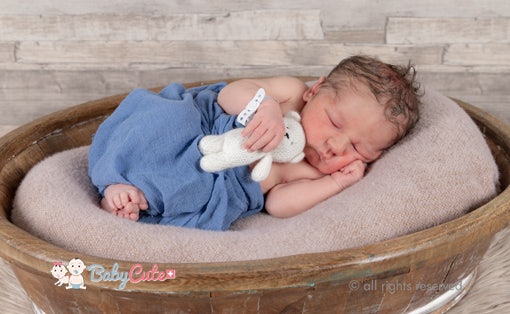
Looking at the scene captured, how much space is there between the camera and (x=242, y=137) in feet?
4.16

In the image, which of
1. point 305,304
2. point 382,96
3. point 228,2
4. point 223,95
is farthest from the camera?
point 228,2

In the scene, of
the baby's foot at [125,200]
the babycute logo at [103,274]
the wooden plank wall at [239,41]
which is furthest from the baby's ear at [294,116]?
the wooden plank wall at [239,41]

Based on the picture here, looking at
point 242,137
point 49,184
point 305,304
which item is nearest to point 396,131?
point 242,137

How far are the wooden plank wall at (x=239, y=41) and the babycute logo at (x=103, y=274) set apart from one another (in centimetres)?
126

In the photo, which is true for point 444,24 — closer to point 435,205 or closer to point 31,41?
point 435,205

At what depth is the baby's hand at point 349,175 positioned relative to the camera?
4.73ft

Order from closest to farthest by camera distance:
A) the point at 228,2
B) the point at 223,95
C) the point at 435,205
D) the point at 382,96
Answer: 1. the point at 435,205
2. the point at 382,96
3. the point at 223,95
4. the point at 228,2

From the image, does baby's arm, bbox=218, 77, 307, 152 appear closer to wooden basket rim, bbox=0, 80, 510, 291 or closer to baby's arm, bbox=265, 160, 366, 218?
baby's arm, bbox=265, 160, 366, 218

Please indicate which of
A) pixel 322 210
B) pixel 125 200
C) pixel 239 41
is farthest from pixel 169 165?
pixel 239 41

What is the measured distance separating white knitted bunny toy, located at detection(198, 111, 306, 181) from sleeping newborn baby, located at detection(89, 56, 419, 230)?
20 millimetres

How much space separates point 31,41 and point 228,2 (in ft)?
2.29

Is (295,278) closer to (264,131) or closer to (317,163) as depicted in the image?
(264,131)

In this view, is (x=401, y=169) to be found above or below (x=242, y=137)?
below

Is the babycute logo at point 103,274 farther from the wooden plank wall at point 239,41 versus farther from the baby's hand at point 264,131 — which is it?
the wooden plank wall at point 239,41
